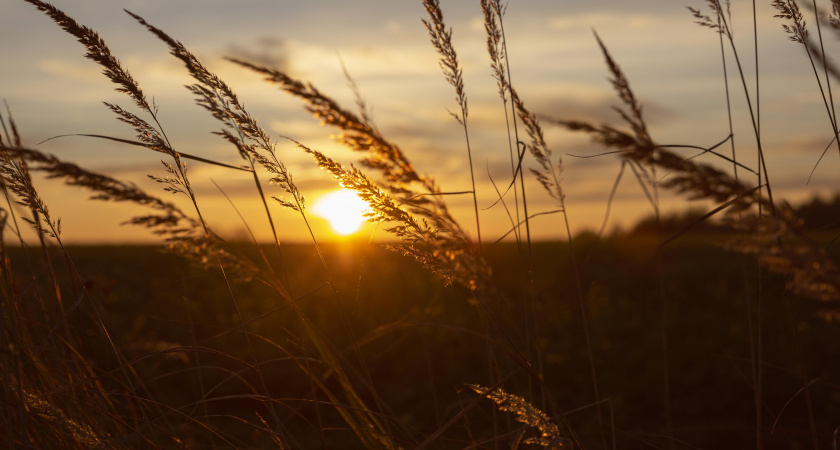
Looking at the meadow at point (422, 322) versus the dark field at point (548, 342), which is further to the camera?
the dark field at point (548, 342)

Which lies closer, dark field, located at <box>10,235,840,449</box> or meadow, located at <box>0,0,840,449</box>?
meadow, located at <box>0,0,840,449</box>

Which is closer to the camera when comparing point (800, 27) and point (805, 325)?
point (800, 27)

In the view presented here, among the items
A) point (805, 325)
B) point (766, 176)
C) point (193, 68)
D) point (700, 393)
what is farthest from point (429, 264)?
point (805, 325)

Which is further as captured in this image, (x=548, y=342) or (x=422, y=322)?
(x=548, y=342)

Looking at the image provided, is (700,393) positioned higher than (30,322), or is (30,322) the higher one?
(30,322)

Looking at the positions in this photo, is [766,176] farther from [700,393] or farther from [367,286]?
[367,286]

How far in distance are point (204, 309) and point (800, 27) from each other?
304 inches

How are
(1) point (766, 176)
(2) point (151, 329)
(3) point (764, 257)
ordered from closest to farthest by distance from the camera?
(3) point (764, 257)
(1) point (766, 176)
(2) point (151, 329)

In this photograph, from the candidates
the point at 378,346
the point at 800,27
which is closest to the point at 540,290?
the point at 378,346

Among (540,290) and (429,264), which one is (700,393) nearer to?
(540,290)

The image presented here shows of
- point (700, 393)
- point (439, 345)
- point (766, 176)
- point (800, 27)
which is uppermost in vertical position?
point (800, 27)

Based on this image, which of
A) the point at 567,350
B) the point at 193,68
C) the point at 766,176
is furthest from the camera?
the point at 567,350

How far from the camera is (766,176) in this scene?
2.09m

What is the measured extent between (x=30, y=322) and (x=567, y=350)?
5.40 metres
